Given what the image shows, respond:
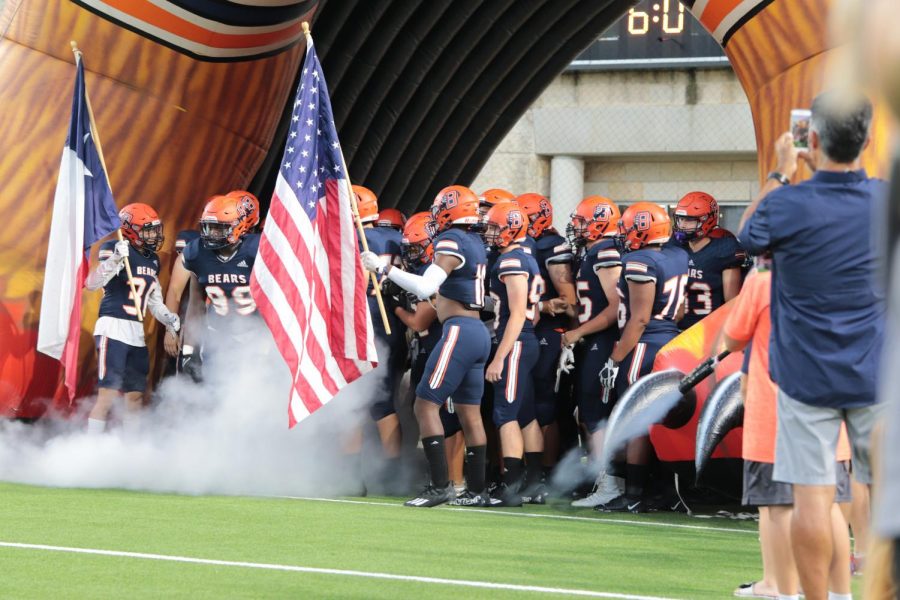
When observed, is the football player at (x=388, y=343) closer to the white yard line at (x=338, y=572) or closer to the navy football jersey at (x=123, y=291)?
the navy football jersey at (x=123, y=291)

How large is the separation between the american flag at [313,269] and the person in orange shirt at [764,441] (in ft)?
12.2

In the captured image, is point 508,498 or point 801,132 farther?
point 508,498

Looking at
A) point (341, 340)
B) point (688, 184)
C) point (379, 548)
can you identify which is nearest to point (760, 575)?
point (379, 548)

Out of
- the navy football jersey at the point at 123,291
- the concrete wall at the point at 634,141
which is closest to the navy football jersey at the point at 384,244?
the navy football jersey at the point at 123,291

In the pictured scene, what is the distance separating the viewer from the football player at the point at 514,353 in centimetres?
861

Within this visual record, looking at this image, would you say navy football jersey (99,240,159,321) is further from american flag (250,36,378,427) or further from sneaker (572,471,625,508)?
sneaker (572,471,625,508)

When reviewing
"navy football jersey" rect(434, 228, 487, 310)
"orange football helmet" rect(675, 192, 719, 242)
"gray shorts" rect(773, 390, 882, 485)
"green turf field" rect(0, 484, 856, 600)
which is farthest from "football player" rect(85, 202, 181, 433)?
"gray shorts" rect(773, 390, 882, 485)

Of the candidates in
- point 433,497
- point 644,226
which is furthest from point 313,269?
point 644,226

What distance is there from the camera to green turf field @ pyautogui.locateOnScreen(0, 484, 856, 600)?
209 inches

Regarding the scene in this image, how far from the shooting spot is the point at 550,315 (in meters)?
9.52

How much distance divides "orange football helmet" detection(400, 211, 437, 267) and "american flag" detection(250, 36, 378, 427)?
114 centimetres

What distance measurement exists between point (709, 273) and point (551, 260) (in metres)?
1.20

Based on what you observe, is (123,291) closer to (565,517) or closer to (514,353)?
(514,353)

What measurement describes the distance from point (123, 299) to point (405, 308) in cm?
198
